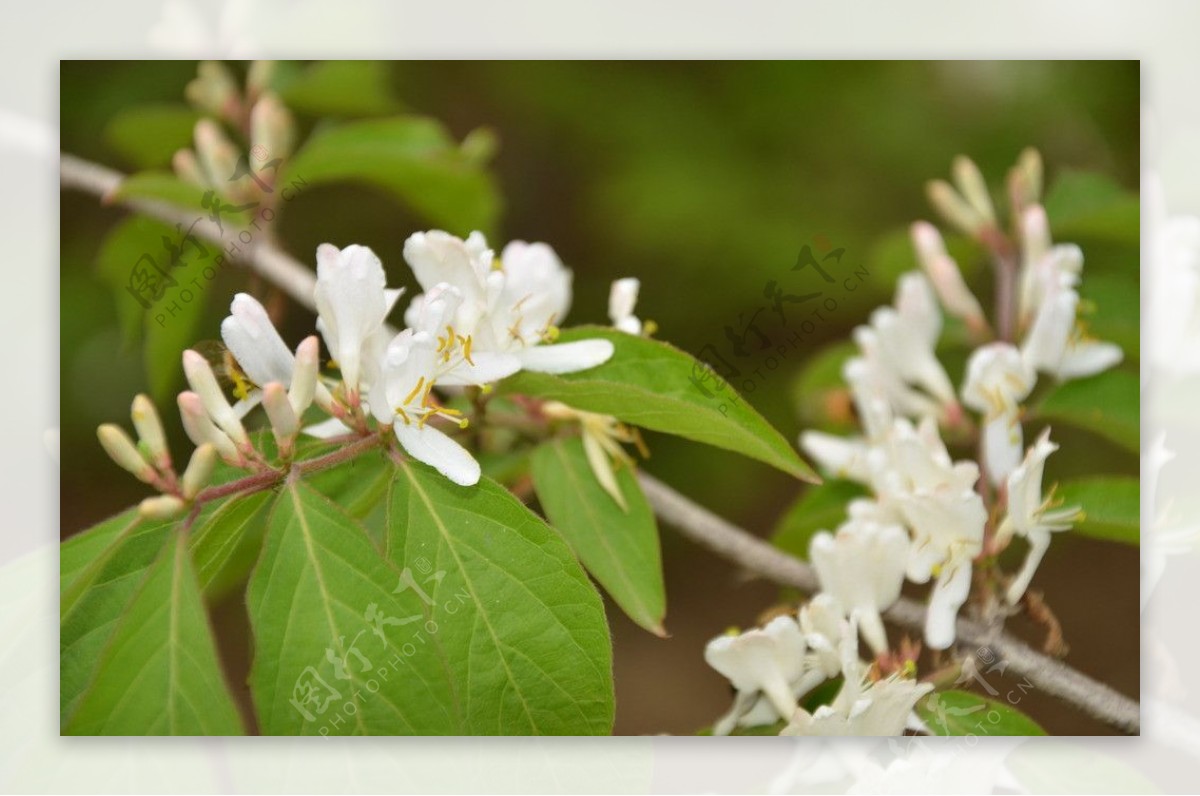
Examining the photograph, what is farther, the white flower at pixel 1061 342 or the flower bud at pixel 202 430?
the white flower at pixel 1061 342

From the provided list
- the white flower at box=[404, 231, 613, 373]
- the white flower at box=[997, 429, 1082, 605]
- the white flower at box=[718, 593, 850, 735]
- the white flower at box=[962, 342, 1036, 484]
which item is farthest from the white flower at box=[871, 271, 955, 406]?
the white flower at box=[404, 231, 613, 373]

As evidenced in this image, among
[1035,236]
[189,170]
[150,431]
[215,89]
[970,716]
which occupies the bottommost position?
[970,716]

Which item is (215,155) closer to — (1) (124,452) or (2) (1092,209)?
(1) (124,452)

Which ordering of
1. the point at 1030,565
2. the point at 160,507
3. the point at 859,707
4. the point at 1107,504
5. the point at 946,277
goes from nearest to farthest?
the point at 160,507 → the point at 859,707 → the point at 1030,565 → the point at 1107,504 → the point at 946,277

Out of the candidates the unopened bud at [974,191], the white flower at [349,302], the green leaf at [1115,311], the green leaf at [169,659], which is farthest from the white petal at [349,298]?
the green leaf at [1115,311]

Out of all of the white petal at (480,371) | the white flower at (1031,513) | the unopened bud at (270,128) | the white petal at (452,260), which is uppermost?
the unopened bud at (270,128)

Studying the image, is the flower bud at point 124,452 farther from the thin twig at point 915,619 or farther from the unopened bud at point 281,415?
the thin twig at point 915,619

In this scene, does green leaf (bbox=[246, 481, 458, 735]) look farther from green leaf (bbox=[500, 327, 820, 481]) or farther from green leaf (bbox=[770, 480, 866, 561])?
green leaf (bbox=[770, 480, 866, 561])

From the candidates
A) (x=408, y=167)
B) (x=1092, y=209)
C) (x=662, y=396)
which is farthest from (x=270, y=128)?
(x=1092, y=209)
